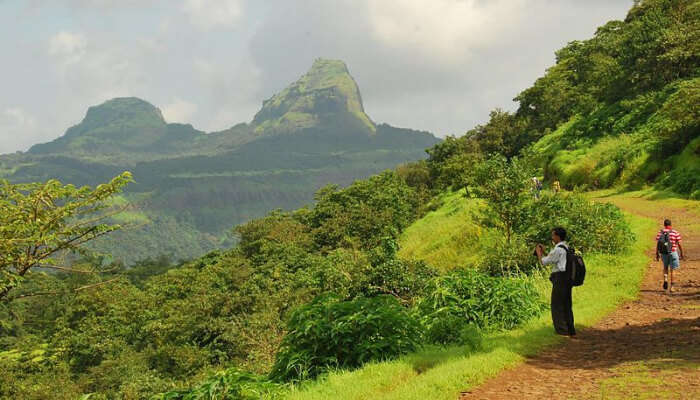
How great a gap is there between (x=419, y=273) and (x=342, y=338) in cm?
746

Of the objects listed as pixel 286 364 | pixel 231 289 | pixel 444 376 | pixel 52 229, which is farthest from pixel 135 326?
pixel 444 376

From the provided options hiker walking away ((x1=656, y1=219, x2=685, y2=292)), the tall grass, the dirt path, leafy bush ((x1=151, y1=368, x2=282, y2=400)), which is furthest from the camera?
the tall grass

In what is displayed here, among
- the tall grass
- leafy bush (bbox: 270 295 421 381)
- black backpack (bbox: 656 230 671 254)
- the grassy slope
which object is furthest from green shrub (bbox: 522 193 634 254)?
leafy bush (bbox: 270 295 421 381)

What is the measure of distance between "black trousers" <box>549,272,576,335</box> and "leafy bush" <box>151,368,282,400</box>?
193 inches

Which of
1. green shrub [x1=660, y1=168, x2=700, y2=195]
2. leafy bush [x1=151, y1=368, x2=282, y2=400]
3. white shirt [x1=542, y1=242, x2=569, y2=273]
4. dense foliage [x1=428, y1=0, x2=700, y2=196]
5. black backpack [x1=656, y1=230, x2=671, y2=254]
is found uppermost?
dense foliage [x1=428, y1=0, x2=700, y2=196]

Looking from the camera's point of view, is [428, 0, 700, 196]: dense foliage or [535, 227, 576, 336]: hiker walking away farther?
[428, 0, 700, 196]: dense foliage

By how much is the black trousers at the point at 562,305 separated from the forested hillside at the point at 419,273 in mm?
296

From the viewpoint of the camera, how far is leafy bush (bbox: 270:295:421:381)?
324 inches

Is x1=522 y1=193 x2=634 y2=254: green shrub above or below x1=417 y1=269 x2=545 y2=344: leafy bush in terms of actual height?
above

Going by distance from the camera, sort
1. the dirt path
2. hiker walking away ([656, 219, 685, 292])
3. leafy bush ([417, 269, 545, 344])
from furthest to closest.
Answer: hiker walking away ([656, 219, 685, 292]) < leafy bush ([417, 269, 545, 344]) < the dirt path

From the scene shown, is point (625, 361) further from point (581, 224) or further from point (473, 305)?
point (581, 224)

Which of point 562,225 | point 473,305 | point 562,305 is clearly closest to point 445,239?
point 562,225

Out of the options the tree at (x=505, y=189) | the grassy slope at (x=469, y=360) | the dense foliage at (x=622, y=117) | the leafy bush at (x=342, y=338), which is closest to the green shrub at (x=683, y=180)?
the dense foliage at (x=622, y=117)

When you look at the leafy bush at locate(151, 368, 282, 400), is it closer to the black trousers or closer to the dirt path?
the dirt path
